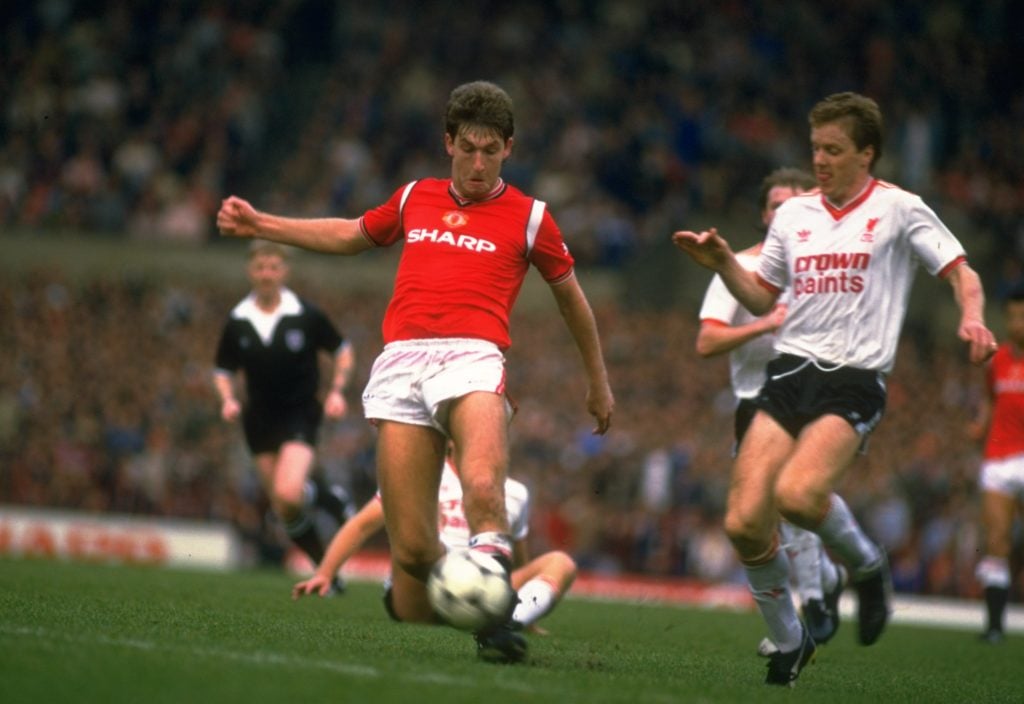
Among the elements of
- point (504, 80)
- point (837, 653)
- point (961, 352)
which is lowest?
point (837, 653)

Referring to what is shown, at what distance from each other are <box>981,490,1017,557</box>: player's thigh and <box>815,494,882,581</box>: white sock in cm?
493

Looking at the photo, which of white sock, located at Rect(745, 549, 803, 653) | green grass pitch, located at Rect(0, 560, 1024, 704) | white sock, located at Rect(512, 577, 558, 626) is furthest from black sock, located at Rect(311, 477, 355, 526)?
white sock, located at Rect(745, 549, 803, 653)

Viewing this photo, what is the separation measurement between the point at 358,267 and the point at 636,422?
6.61 meters

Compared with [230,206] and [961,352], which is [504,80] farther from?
[230,206]

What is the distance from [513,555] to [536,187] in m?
17.4

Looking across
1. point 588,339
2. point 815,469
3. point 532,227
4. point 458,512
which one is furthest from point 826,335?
point 458,512

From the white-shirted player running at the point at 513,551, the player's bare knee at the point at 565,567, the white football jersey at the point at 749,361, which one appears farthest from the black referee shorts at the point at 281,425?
the player's bare knee at the point at 565,567

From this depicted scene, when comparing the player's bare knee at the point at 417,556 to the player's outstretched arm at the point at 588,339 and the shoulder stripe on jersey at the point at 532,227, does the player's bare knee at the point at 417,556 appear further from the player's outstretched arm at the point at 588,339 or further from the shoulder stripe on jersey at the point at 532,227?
the shoulder stripe on jersey at the point at 532,227

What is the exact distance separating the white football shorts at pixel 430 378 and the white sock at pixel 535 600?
139 cm

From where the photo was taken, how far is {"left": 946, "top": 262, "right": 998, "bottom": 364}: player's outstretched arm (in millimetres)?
6824

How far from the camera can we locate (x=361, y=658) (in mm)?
6883

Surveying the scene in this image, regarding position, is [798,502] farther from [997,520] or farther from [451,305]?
[997,520]

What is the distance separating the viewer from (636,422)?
21219 millimetres

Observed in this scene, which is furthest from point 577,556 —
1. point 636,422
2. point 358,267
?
point 358,267
